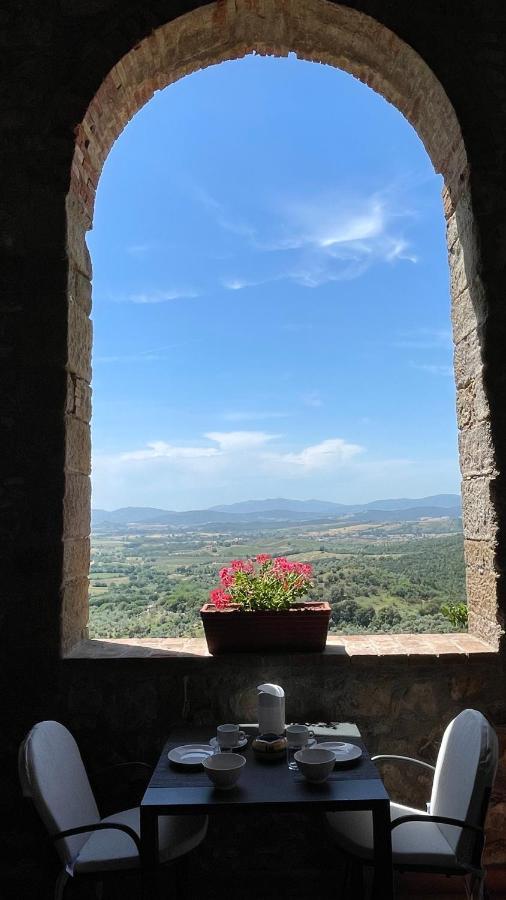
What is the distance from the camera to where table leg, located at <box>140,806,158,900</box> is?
162cm

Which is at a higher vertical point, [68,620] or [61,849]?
Result: [68,620]

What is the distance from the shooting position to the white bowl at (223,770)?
1.68 m

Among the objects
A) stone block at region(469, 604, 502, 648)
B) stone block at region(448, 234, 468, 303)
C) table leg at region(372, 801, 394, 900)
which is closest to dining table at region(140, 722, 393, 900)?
table leg at region(372, 801, 394, 900)

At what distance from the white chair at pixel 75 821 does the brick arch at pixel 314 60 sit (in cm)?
53

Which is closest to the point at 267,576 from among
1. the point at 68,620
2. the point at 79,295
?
the point at 68,620

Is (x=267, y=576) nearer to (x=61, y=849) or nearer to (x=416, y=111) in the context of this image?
(x=61, y=849)

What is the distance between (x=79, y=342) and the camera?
2639mm

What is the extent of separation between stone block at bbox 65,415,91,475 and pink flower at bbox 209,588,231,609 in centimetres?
79

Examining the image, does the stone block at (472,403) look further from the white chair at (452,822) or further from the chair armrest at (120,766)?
the chair armrest at (120,766)

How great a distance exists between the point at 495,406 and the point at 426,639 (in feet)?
3.44

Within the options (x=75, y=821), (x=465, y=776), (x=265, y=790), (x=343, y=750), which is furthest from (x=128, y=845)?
(x=465, y=776)

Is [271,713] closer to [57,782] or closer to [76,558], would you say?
[57,782]

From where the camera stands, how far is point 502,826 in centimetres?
230

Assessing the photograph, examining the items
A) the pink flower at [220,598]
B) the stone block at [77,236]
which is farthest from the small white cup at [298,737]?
the stone block at [77,236]
